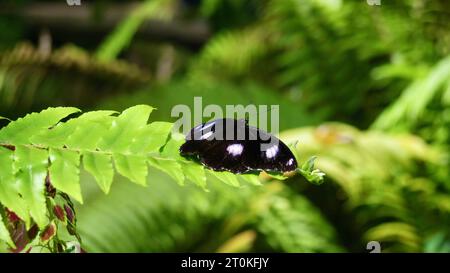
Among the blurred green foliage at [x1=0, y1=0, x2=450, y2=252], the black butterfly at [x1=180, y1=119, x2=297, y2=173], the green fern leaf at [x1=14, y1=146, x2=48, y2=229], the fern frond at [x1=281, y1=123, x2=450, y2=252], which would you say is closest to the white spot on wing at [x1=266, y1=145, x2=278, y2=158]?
the black butterfly at [x1=180, y1=119, x2=297, y2=173]

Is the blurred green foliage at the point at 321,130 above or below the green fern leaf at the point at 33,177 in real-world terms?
above

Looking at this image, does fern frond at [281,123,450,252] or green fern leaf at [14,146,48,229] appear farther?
fern frond at [281,123,450,252]

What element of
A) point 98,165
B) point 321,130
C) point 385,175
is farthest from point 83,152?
point 385,175

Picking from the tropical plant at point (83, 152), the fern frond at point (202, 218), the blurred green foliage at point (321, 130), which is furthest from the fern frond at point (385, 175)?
the tropical plant at point (83, 152)

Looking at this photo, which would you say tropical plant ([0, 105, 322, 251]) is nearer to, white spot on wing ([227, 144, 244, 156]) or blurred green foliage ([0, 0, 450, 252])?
white spot on wing ([227, 144, 244, 156])

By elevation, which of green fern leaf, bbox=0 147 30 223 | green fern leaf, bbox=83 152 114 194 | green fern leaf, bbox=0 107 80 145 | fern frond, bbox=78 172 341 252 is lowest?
green fern leaf, bbox=0 147 30 223

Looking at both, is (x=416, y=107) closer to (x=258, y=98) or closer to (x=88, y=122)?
(x=258, y=98)

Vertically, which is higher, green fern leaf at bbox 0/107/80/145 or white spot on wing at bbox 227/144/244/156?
green fern leaf at bbox 0/107/80/145

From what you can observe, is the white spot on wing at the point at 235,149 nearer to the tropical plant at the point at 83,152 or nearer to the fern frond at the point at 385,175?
the tropical plant at the point at 83,152
